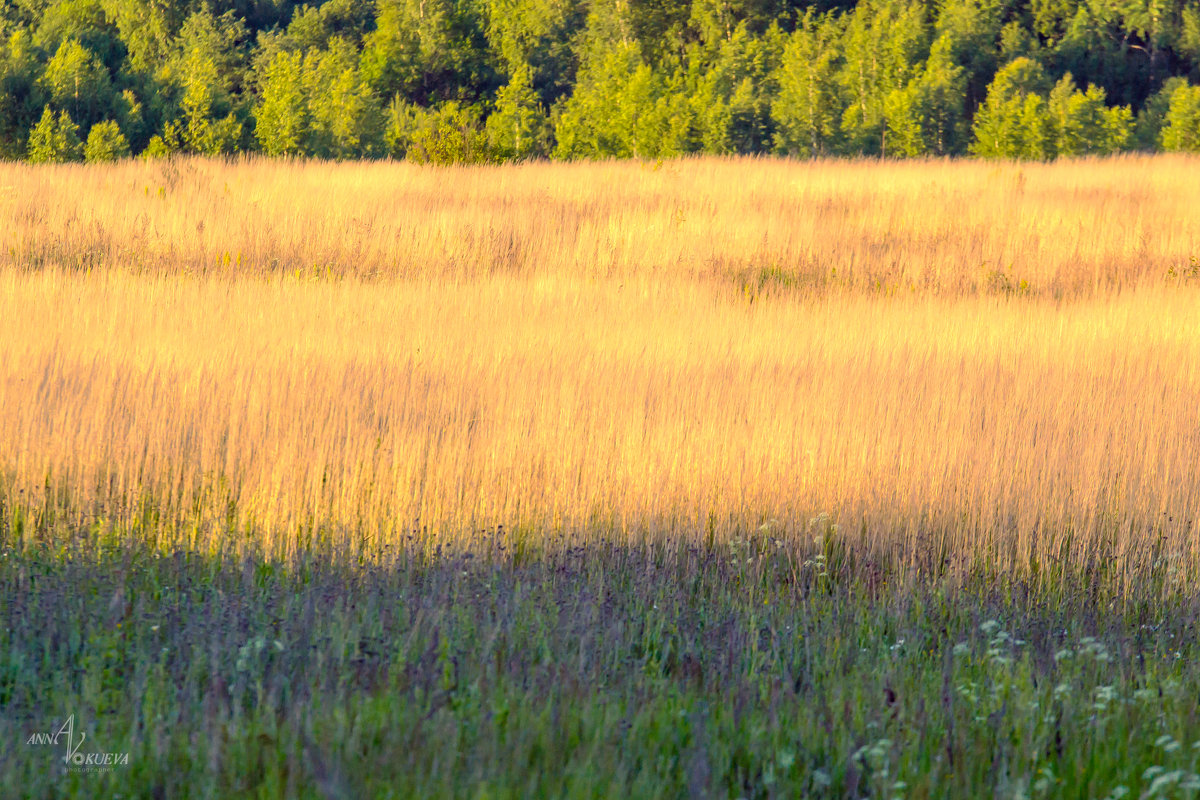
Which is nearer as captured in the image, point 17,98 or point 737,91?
point 17,98

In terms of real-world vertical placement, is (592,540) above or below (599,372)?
below

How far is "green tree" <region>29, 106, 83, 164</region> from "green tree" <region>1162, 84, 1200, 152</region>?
30.4 meters

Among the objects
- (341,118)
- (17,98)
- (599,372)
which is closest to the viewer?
(599,372)

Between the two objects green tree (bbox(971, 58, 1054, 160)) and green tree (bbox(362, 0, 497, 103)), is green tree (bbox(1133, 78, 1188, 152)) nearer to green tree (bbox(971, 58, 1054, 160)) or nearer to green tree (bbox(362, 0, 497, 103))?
green tree (bbox(971, 58, 1054, 160))

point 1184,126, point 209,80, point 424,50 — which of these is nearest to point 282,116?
point 209,80

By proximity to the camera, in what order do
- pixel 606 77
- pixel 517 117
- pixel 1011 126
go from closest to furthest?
pixel 1011 126 < pixel 606 77 < pixel 517 117

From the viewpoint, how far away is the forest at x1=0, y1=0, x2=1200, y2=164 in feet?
103

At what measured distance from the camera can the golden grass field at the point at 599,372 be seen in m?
4.50

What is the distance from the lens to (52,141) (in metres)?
26.7

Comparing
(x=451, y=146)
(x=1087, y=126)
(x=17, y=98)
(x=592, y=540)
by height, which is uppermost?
(x=1087, y=126)

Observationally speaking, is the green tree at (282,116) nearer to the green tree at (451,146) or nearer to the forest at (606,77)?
the forest at (606,77)

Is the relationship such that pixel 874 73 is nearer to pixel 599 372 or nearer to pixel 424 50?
pixel 424 50

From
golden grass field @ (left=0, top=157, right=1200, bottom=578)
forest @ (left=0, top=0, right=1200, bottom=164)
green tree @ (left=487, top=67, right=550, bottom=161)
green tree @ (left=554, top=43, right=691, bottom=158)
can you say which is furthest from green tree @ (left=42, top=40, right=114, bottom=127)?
golden grass field @ (left=0, top=157, right=1200, bottom=578)
